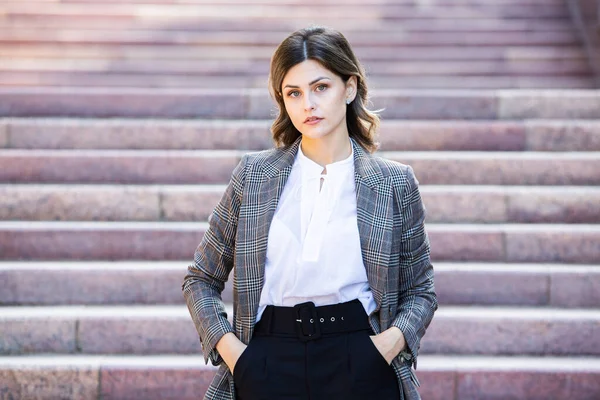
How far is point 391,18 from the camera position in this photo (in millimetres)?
7961

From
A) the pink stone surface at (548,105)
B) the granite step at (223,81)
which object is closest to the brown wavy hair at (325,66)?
the pink stone surface at (548,105)

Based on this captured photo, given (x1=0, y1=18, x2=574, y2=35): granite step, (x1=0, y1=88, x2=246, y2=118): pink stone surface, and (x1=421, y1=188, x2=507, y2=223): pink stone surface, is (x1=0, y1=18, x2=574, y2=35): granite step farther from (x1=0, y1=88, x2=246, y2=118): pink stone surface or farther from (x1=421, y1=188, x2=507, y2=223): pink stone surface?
(x1=421, y1=188, x2=507, y2=223): pink stone surface

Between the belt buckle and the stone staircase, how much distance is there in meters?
1.98

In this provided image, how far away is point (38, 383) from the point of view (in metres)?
4.20

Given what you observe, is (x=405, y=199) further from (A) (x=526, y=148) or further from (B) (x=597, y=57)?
(B) (x=597, y=57)

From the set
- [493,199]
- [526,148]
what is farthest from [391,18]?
[493,199]

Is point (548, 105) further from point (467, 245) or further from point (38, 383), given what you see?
point (38, 383)

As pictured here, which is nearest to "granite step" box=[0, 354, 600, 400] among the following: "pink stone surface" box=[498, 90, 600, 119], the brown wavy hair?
the brown wavy hair

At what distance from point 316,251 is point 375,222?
0.21 metres

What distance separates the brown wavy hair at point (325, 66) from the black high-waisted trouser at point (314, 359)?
0.63 metres

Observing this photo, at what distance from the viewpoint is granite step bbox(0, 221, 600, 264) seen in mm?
5035

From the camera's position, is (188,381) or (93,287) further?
(93,287)

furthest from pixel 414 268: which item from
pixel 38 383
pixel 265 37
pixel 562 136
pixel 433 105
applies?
pixel 265 37

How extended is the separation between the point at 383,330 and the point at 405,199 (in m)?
0.43
